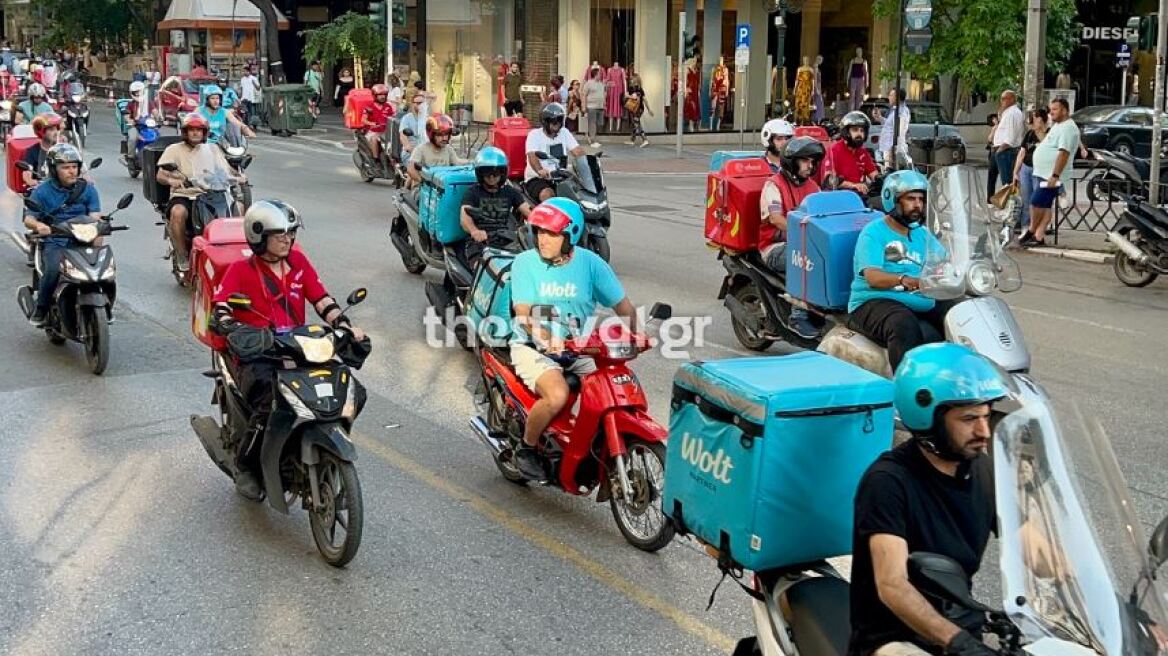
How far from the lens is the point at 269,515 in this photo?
737cm

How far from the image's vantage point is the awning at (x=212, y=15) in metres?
49.3

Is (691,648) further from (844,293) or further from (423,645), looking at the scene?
(844,293)

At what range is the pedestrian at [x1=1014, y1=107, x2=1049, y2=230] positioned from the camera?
18.4m

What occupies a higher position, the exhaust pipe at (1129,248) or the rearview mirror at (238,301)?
the rearview mirror at (238,301)

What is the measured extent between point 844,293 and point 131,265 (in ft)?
28.4

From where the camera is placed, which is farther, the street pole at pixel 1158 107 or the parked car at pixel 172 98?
the parked car at pixel 172 98

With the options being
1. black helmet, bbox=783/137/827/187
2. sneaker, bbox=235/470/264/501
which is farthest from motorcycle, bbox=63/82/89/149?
sneaker, bbox=235/470/264/501

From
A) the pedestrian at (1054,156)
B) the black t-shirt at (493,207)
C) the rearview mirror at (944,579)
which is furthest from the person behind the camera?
the pedestrian at (1054,156)

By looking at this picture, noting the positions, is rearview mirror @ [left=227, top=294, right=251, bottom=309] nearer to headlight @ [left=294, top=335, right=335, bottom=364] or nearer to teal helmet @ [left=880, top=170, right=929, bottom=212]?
headlight @ [left=294, top=335, right=335, bottom=364]

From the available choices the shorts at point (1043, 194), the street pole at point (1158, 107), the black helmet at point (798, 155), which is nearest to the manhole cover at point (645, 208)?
the shorts at point (1043, 194)

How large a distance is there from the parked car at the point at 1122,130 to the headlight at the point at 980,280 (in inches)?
905

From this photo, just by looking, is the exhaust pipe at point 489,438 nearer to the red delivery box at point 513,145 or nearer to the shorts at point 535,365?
the shorts at point 535,365

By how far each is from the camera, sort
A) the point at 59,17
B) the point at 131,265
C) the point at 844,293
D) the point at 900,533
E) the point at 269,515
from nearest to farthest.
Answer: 1. the point at 900,533
2. the point at 269,515
3. the point at 844,293
4. the point at 131,265
5. the point at 59,17

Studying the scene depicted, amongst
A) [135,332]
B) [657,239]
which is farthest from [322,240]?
[135,332]
